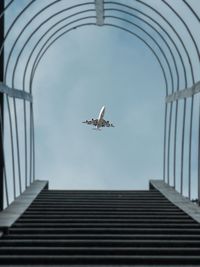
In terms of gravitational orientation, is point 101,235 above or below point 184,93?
below

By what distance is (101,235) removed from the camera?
378 inches

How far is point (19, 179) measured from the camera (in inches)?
696

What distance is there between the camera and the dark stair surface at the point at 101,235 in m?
8.20

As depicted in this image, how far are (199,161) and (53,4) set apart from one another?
5.87 meters

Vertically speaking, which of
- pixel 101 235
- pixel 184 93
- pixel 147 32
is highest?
pixel 147 32

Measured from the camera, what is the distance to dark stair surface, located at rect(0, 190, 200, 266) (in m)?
8.20

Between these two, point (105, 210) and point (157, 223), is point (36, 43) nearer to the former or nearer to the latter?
point (105, 210)

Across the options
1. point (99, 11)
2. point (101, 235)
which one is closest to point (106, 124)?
point (99, 11)

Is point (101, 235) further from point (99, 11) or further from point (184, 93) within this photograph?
point (99, 11)

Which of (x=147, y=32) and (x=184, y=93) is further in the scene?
(x=147, y=32)

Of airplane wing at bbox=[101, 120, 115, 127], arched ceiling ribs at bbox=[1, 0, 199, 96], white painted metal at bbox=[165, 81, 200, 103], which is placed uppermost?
arched ceiling ribs at bbox=[1, 0, 199, 96]

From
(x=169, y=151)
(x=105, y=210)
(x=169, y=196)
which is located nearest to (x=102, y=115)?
(x=169, y=151)

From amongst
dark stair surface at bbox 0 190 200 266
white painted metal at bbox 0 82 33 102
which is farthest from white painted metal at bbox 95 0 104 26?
dark stair surface at bbox 0 190 200 266

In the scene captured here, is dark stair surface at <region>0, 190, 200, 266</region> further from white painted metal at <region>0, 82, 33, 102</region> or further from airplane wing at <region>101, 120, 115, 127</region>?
airplane wing at <region>101, 120, 115, 127</region>
